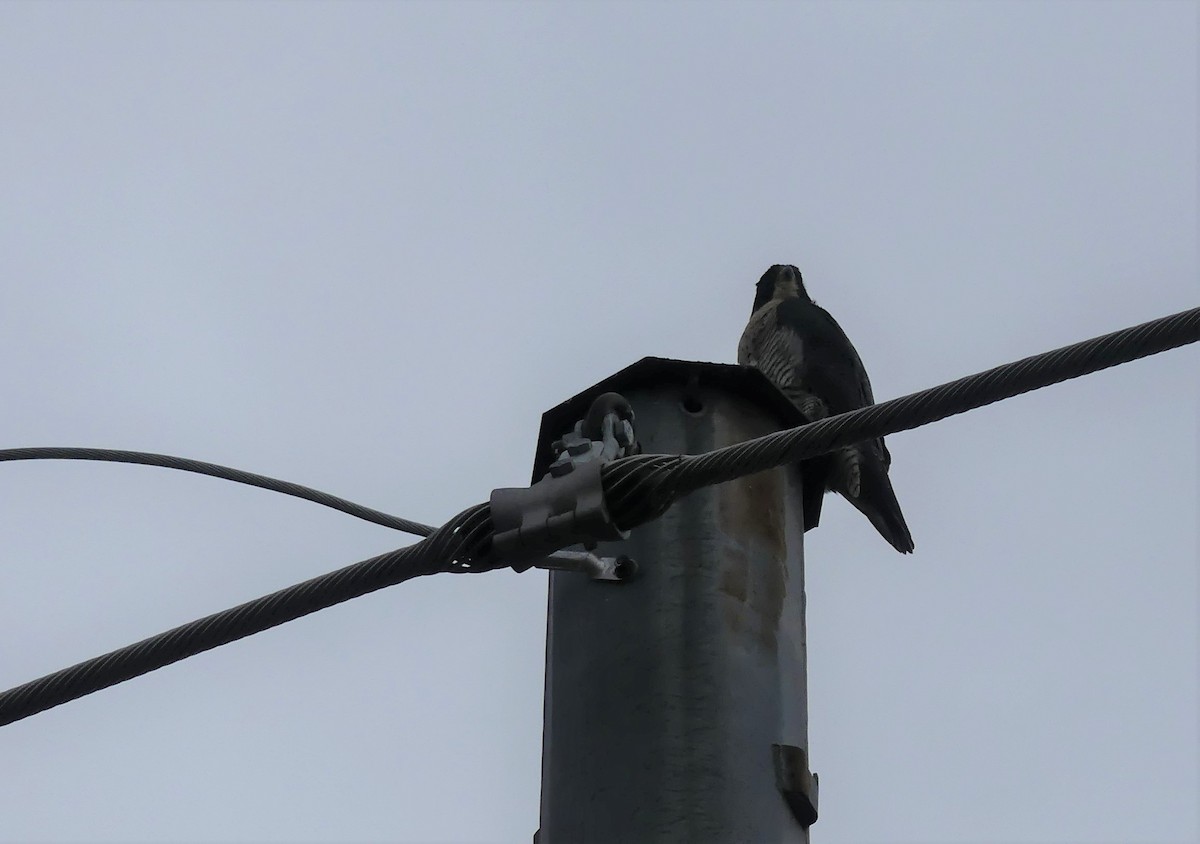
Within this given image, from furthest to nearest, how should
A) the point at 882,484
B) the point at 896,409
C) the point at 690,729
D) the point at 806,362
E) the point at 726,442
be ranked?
the point at 806,362, the point at 882,484, the point at 726,442, the point at 690,729, the point at 896,409

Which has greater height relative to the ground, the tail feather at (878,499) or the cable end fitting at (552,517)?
the tail feather at (878,499)

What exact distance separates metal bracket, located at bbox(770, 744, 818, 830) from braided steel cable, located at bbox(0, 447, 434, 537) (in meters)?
1.01

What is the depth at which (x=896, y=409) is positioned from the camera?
3.02 m

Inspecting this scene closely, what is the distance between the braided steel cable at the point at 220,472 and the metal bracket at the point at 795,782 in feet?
3.30

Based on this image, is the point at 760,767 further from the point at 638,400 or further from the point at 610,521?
the point at 638,400

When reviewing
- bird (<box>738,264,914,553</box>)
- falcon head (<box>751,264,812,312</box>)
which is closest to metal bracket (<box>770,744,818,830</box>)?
bird (<box>738,264,914,553</box>)

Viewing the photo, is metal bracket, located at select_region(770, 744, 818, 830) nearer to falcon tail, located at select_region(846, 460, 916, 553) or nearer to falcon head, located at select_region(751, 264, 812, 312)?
falcon tail, located at select_region(846, 460, 916, 553)

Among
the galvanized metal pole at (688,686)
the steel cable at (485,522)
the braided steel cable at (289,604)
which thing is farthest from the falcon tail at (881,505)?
the braided steel cable at (289,604)

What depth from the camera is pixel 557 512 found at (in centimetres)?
308

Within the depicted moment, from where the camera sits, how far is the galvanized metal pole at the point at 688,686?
3248mm

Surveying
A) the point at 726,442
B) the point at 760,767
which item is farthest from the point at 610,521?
the point at 726,442

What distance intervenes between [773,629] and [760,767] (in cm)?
31

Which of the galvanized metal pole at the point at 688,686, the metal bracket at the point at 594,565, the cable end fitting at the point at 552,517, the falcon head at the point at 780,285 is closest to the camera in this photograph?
the cable end fitting at the point at 552,517

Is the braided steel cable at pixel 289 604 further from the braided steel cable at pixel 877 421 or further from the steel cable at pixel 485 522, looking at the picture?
the braided steel cable at pixel 877 421
